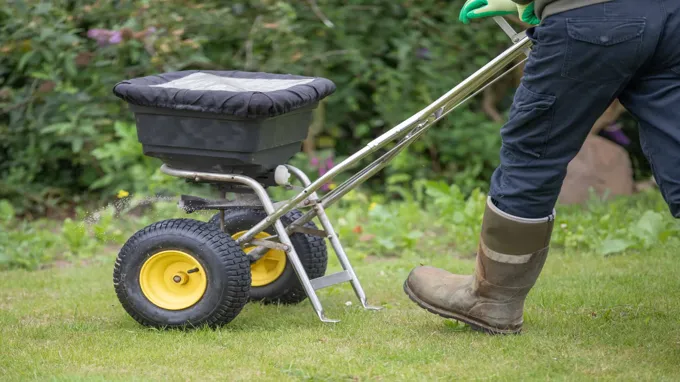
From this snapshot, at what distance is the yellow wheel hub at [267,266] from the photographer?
3.63m

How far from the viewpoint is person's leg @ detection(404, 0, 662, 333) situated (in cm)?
252

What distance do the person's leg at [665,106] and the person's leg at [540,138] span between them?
48 mm

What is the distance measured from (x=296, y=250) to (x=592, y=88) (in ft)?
4.58

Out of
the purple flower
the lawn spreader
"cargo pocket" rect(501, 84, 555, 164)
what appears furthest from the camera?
the purple flower

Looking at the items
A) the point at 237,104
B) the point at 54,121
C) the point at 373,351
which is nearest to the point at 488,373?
the point at 373,351

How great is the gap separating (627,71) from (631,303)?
118 cm

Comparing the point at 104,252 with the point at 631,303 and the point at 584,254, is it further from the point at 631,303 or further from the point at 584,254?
the point at 631,303

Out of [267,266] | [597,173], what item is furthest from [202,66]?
[267,266]

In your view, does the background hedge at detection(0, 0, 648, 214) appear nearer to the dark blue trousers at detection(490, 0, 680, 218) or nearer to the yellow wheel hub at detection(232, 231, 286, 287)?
the yellow wheel hub at detection(232, 231, 286, 287)

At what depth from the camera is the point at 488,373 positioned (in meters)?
2.63

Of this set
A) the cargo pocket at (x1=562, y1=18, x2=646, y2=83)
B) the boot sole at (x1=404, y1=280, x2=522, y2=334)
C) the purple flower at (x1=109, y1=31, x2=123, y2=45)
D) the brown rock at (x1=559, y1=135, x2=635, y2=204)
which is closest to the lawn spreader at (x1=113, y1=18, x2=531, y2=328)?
the boot sole at (x1=404, y1=280, x2=522, y2=334)

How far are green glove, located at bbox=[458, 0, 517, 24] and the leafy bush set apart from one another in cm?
285

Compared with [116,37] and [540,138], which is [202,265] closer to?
[540,138]

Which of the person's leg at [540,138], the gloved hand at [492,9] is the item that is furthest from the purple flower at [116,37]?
the person's leg at [540,138]
